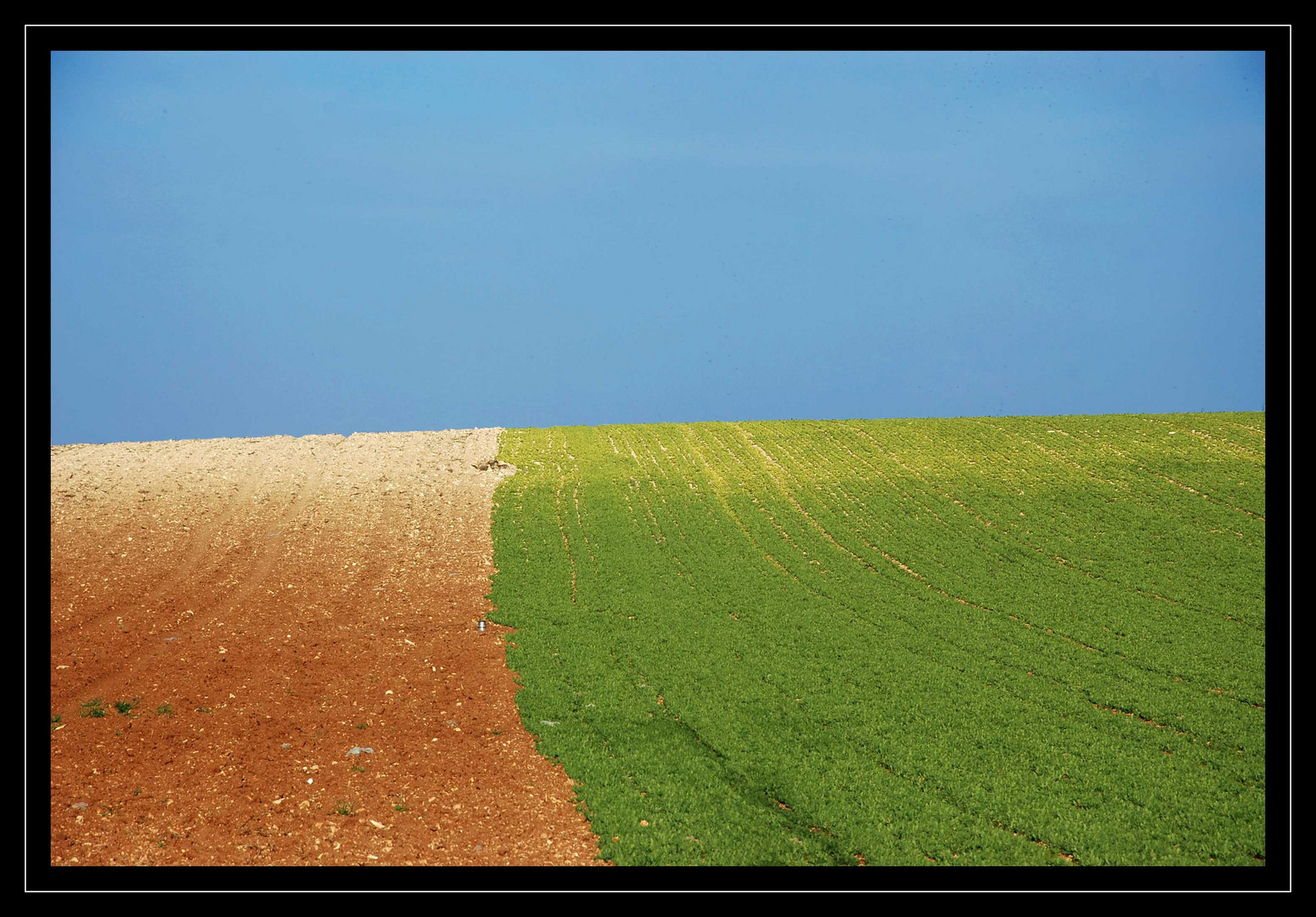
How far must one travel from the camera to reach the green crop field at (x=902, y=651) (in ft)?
32.2

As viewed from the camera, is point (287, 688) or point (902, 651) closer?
point (287, 688)

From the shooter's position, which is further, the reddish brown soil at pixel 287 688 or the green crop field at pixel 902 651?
the green crop field at pixel 902 651

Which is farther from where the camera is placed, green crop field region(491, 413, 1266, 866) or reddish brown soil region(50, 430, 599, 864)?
green crop field region(491, 413, 1266, 866)

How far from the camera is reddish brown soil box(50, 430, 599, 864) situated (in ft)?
31.0

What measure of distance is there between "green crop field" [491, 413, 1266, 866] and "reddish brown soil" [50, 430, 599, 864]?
1.19 metres

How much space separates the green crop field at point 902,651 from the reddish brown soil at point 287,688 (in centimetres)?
119

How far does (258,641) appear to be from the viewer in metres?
16.3

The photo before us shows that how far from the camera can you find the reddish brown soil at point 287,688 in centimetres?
945

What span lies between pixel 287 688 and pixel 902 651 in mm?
11516

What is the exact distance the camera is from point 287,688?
14.0 metres

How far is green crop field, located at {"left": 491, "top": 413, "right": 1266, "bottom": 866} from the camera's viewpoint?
32.2 feet
